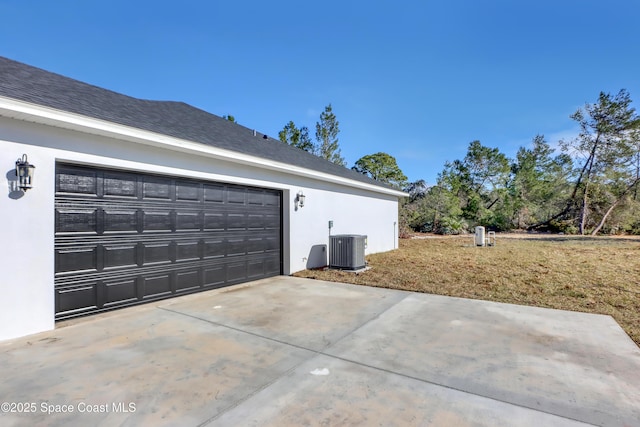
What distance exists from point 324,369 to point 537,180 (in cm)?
3405

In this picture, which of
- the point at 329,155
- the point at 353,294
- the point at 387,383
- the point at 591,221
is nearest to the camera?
the point at 387,383

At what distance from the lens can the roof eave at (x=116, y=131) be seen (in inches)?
141

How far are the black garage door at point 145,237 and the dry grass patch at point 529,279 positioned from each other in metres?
2.40

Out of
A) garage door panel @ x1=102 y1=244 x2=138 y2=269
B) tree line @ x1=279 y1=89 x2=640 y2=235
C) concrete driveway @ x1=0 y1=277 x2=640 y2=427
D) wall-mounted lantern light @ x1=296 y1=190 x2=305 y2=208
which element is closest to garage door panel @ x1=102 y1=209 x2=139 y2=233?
garage door panel @ x1=102 y1=244 x2=138 y2=269

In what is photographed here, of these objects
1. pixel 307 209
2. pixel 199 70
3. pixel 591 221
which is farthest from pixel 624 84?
pixel 199 70

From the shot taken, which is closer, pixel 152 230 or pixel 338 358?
pixel 338 358

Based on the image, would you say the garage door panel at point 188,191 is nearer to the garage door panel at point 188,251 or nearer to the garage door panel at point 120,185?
the garage door panel at point 120,185

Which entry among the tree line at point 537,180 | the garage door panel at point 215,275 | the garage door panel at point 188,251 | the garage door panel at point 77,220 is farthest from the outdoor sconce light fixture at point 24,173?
the tree line at point 537,180

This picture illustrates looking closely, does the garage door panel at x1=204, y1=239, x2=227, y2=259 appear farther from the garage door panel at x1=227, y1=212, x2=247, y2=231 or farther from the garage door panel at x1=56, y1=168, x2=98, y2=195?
the garage door panel at x1=56, y1=168, x2=98, y2=195

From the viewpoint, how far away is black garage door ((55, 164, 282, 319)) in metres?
4.31

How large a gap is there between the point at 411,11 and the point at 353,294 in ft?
28.1

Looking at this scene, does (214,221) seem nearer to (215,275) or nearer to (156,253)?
(215,275)

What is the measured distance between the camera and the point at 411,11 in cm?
869

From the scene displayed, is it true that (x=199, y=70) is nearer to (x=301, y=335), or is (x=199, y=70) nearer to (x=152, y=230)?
(x=152, y=230)
